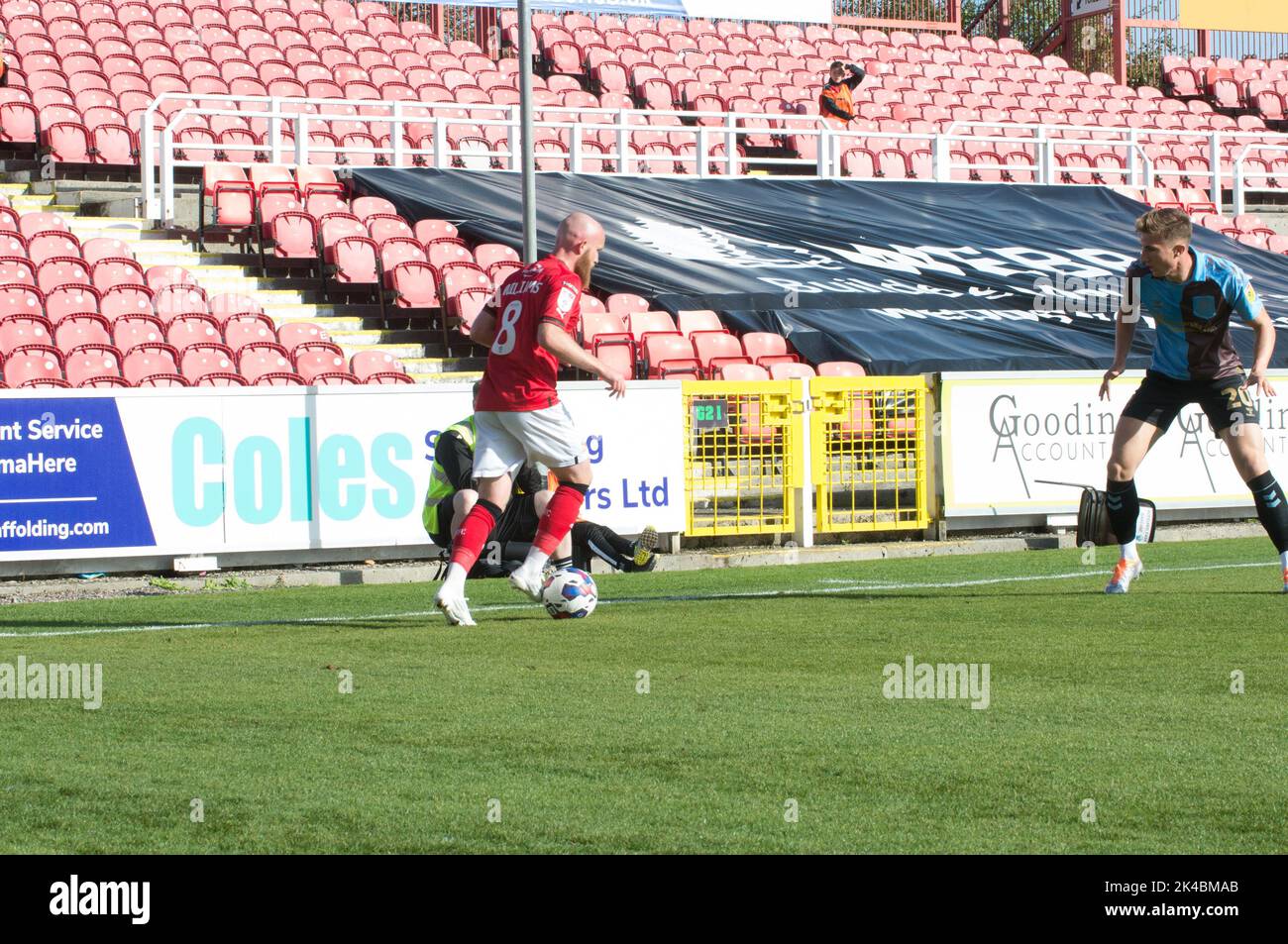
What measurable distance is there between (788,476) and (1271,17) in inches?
1237

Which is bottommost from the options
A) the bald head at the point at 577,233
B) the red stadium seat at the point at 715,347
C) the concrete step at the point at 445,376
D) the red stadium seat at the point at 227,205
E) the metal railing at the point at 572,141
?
the concrete step at the point at 445,376

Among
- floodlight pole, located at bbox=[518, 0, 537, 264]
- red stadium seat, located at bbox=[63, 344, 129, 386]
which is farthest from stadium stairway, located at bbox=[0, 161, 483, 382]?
red stadium seat, located at bbox=[63, 344, 129, 386]

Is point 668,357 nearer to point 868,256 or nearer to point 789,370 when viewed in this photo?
point 789,370

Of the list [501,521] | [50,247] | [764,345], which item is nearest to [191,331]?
[50,247]

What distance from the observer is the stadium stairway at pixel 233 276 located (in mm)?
21031

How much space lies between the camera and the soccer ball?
9.92 meters

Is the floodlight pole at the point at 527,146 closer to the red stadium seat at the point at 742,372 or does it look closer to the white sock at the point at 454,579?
the red stadium seat at the point at 742,372

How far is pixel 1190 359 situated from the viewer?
10.5 m

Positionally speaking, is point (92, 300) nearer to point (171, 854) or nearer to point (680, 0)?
point (171, 854)

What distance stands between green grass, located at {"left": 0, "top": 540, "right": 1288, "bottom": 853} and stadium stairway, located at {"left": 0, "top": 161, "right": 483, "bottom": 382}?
417 inches

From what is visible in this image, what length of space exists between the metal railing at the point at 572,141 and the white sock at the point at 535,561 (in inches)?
505

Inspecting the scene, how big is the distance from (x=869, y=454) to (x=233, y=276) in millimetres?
8305

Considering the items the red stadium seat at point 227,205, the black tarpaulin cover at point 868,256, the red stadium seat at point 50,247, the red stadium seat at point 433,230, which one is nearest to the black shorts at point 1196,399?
the black tarpaulin cover at point 868,256

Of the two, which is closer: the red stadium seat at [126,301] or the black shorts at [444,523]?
the black shorts at [444,523]
